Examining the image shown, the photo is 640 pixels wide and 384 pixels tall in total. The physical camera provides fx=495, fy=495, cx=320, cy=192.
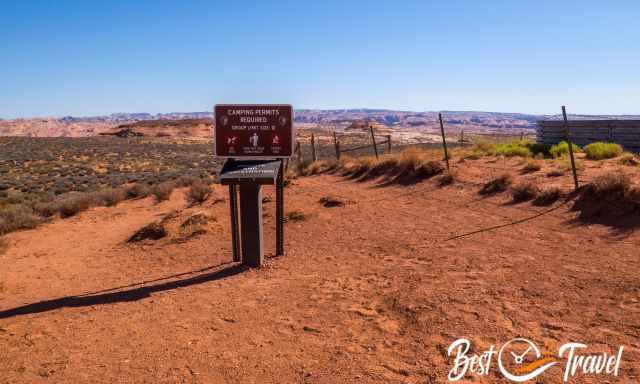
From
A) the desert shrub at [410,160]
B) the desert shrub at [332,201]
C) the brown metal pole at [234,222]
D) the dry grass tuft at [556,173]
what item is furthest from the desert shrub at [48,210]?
the dry grass tuft at [556,173]

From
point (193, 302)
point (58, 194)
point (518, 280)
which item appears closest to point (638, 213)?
point (518, 280)

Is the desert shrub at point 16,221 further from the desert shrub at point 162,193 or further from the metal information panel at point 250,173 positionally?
the metal information panel at point 250,173

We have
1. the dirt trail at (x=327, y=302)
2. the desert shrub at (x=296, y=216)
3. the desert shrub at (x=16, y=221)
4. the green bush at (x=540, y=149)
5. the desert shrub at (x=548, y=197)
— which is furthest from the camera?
the green bush at (x=540, y=149)

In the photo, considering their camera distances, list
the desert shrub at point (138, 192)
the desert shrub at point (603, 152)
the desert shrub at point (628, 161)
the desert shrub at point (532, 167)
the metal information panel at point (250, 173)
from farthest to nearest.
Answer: the desert shrub at point (138, 192)
the desert shrub at point (603, 152)
the desert shrub at point (628, 161)
the desert shrub at point (532, 167)
the metal information panel at point (250, 173)

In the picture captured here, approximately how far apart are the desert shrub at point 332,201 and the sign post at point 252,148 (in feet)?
15.4

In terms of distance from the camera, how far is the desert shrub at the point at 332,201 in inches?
485

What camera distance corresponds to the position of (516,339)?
4.52 metres

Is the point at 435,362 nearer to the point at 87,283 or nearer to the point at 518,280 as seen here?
the point at 518,280

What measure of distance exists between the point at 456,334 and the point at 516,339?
533 millimetres

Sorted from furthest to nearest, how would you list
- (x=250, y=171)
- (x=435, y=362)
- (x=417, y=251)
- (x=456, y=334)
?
1. (x=417, y=251)
2. (x=250, y=171)
3. (x=456, y=334)
4. (x=435, y=362)

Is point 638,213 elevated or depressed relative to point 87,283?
elevated

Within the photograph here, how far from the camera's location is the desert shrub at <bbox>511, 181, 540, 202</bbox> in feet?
34.6

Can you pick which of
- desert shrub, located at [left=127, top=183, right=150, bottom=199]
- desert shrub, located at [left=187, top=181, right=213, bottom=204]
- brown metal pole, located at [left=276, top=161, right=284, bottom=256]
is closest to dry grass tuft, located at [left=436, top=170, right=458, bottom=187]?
brown metal pole, located at [left=276, top=161, right=284, bottom=256]

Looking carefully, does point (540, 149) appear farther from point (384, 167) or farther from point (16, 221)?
point (16, 221)
